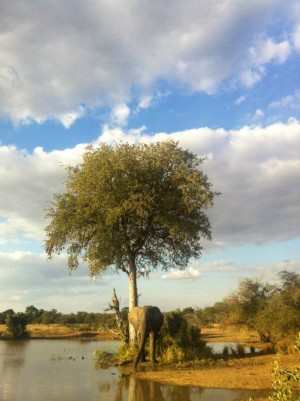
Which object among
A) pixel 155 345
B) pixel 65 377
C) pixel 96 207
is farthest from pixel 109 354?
pixel 96 207

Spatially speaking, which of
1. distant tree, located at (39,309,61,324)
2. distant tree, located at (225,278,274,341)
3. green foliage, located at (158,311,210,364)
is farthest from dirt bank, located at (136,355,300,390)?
distant tree, located at (39,309,61,324)

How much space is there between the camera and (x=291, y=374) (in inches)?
267

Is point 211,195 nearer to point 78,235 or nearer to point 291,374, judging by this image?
point 78,235

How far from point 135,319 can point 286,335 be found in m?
13.9

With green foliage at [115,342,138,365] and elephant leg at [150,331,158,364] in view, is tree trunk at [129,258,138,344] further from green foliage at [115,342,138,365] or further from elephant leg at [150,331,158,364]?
elephant leg at [150,331,158,364]

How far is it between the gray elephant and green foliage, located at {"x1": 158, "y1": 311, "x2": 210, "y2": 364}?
29.7 inches

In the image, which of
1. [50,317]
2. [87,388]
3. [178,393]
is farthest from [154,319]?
[50,317]

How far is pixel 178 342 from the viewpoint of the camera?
2142 cm

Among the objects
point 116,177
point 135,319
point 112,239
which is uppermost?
point 116,177

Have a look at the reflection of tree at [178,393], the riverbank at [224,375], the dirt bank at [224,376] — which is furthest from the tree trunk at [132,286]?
the reflection of tree at [178,393]

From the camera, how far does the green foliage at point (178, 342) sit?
20.8 metres

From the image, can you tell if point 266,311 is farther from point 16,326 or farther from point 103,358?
point 16,326

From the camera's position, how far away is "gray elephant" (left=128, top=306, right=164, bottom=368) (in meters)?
20.6

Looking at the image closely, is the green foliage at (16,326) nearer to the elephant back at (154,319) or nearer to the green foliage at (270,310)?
the green foliage at (270,310)
